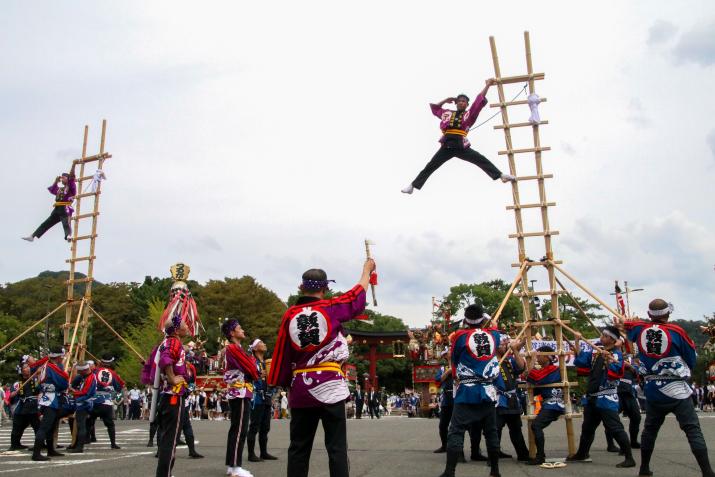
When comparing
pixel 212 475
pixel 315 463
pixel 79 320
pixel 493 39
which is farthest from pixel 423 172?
pixel 79 320

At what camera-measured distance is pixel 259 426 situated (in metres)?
11.5

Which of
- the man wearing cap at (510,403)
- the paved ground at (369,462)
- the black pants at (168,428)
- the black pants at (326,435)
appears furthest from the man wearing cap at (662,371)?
the black pants at (168,428)

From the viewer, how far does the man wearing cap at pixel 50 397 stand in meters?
11.8

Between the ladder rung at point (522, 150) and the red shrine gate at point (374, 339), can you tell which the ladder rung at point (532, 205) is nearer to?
the ladder rung at point (522, 150)

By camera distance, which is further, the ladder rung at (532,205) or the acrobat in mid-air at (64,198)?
the acrobat in mid-air at (64,198)

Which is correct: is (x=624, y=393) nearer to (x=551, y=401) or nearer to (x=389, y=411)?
(x=551, y=401)

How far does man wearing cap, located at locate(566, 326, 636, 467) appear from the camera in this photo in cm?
958

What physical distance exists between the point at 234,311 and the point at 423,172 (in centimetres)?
5032

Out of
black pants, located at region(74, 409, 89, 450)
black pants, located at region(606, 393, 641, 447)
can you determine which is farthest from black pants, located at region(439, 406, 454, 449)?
black pants, located at region(74, 409, 89, 450)

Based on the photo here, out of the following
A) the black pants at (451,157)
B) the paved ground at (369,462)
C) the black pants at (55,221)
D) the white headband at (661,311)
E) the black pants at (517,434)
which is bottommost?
the paved ground at (369,462)

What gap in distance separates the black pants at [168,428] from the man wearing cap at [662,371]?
17.9ft

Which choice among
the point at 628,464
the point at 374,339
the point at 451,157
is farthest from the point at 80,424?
Result: the point at 374,339

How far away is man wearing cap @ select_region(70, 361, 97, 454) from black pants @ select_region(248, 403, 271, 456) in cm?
405

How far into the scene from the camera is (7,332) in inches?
2029
